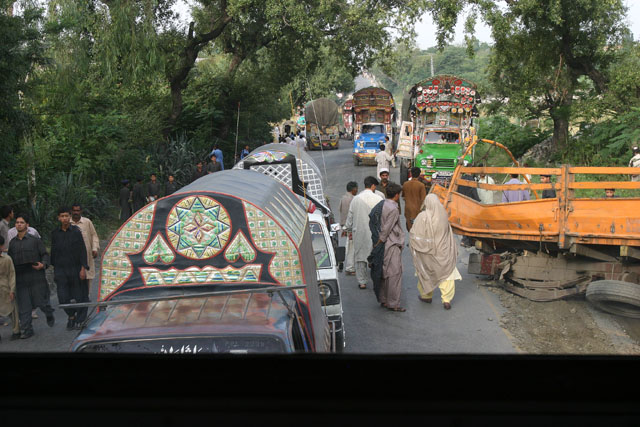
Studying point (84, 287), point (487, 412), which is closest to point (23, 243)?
point (84, 287)

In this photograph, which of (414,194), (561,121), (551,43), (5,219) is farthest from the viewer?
(561,121)

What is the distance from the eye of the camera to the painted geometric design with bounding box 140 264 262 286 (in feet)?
15.7

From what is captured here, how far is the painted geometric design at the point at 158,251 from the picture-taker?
487 centimetres

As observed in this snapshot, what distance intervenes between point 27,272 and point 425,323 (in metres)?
5.02

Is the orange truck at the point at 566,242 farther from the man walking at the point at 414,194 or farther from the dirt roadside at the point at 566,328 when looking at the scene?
the man walking at the point at 414,194

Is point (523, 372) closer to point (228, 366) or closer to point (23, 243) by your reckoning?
point (228, 366)

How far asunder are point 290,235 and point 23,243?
13.9 feet

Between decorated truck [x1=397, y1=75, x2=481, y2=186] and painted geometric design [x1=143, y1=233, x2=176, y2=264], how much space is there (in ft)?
54.3

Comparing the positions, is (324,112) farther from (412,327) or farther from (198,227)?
(198,227)

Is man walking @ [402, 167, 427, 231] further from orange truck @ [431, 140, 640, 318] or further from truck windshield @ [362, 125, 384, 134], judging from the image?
truck windshield @ [362, 125, 384, 134]

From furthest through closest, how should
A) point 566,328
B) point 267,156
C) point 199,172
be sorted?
point 199,172
point 267,156
point 566,328

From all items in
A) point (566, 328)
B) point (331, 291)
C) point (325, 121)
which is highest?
point (325, 121)

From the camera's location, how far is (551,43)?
A: 70.8 ft

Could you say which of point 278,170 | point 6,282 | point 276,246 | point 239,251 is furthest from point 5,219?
point 276,246
